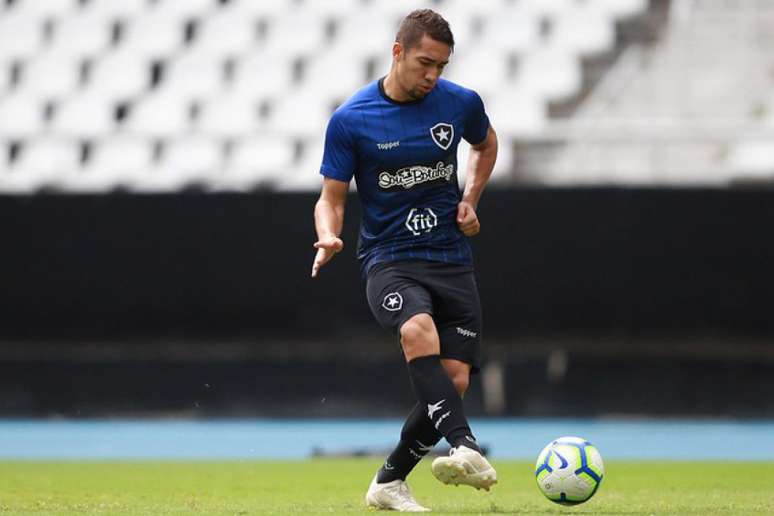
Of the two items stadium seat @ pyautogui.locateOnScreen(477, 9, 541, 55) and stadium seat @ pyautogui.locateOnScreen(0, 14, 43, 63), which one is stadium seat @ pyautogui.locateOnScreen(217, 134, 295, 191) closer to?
stadium seat @ pyautogui.locateOnScreen(477, 9, 541, 55)

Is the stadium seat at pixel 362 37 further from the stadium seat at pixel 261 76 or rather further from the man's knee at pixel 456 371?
the man's knee at pixel 456 371

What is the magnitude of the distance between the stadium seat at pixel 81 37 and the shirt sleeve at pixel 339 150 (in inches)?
533

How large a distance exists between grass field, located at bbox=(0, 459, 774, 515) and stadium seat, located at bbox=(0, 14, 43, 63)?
983 centimetres

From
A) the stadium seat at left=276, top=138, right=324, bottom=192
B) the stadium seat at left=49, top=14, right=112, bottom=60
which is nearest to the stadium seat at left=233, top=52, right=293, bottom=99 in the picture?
the stadium seat at left=276, top=138, right=324, bottom=192

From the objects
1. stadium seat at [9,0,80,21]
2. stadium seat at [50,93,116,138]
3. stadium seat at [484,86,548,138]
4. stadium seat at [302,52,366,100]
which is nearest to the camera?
Answer: stadium seat at [484,86,548,138]

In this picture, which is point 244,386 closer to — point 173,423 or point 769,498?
point 173,423

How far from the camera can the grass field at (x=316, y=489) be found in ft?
21.1

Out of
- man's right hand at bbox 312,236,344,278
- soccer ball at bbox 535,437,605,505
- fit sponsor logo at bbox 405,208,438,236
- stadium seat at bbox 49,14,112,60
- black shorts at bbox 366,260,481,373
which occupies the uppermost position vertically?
stadium seat at bbox 49,14,112,60

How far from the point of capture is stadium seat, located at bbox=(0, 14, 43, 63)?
1948cm

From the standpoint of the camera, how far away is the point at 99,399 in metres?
15.8

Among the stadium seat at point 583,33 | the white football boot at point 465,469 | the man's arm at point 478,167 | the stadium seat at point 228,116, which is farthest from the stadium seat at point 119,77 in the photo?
the white football boot at point 465,469

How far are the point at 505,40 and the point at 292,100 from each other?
273 centimetres

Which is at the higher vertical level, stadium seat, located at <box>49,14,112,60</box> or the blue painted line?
stadium seat, located at <box>49,14,112,60</box>

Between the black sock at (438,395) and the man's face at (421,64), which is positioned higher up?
the man's face at (421,64)
